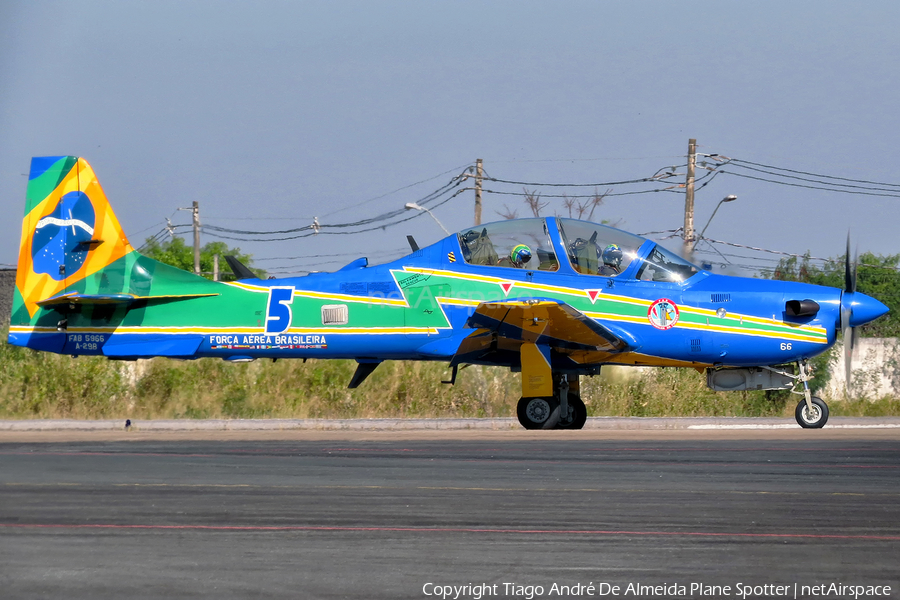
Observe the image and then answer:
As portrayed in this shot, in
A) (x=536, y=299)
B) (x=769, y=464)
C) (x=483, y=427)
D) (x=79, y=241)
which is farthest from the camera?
(x=483, y=427)

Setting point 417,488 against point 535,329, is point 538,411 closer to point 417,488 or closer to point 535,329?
point 535,329

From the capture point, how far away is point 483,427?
1567 centimetres

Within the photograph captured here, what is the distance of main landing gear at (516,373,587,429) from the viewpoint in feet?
39.9

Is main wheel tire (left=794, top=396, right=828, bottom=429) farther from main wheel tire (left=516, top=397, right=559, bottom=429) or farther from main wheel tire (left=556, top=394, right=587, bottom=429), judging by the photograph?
main wheel tire (left=516, top=397, right=559, bottom=429)

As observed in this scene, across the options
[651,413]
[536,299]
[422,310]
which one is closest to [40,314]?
[422,310]

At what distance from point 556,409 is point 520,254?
7.10 ft

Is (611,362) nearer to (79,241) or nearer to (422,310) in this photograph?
(422,310)

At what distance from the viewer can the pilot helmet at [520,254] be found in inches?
465

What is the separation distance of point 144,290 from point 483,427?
241 inches

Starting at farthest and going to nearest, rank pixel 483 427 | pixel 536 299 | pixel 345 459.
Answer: pixel 483 427 → pixel 536 299 → pixel 345 459

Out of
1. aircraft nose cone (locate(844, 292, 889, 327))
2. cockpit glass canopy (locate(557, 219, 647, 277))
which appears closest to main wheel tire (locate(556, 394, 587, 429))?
cockpit glass canopy (locate(557, 219, 647, 277))

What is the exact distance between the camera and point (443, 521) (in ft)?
22.4

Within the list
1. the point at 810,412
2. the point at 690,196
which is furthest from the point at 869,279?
the point at 810,412

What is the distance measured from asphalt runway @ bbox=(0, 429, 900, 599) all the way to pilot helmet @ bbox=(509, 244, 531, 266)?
7.92 ft
